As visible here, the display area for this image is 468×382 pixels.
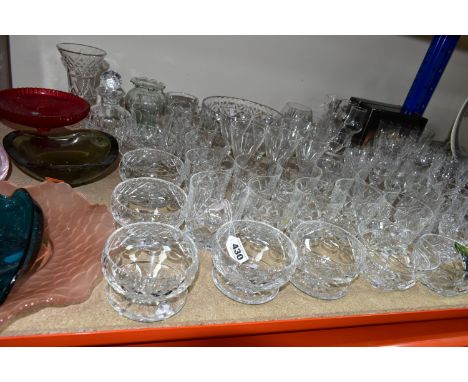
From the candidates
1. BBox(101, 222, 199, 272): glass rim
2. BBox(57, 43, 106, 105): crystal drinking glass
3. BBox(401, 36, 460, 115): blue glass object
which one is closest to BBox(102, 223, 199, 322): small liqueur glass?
BBox(101, 222, 199, 272): glass rim

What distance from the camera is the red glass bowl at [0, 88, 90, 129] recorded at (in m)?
0.95

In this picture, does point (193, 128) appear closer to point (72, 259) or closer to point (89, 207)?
point (89, 207)

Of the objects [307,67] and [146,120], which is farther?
[307,67]

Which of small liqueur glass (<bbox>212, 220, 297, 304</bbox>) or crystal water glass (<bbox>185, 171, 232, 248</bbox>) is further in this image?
crystal water glass (<bbox>185, 171, 232, 248</bbox>)

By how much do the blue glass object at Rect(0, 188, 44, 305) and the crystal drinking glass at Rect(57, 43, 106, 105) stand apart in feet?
2.12

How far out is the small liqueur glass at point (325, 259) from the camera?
Answer: 31.8 inches

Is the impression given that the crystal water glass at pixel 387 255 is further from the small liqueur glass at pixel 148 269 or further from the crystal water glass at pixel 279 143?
the small liqueur glass at pixel 148 269

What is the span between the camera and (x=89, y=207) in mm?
824

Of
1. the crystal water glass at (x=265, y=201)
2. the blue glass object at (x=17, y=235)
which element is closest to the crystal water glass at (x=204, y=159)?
the crystal water glass at (x=265, y=201)

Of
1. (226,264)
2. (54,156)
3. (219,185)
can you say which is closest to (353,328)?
(226,264)

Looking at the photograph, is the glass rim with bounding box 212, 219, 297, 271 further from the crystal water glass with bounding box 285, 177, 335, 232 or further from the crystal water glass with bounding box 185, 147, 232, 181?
the crystal water glass with bounding box 185, 147, 232, 181

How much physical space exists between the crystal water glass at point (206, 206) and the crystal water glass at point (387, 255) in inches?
14.2
